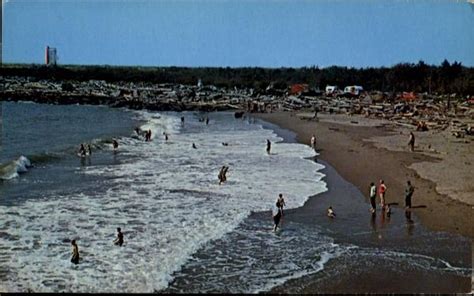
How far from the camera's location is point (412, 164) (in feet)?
75.2

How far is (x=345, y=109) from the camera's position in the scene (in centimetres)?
5784

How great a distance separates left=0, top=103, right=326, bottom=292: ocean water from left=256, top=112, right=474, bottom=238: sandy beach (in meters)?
1.80

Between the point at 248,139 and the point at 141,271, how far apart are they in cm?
2475

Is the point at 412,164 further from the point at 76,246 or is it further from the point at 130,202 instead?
the point at 76,246

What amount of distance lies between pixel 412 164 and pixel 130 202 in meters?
12.0

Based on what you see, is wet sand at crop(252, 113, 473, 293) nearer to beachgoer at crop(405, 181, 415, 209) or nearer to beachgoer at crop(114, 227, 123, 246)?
beachgoer at crop(405, 181, 415, 209)

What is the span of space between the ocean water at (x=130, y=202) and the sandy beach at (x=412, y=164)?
1.80 metres

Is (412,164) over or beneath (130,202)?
over

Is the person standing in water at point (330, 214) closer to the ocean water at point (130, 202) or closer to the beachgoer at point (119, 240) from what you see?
the ocean water at point (130, 202)

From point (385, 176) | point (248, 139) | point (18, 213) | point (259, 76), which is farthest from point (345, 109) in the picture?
point (259, 76)

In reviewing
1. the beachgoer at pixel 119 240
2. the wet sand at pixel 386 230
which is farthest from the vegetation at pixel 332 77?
the beachgoer at pixel 119 240

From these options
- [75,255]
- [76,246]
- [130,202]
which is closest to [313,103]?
[130,202]

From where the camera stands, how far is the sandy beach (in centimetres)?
1571

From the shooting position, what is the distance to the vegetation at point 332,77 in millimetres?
79231
